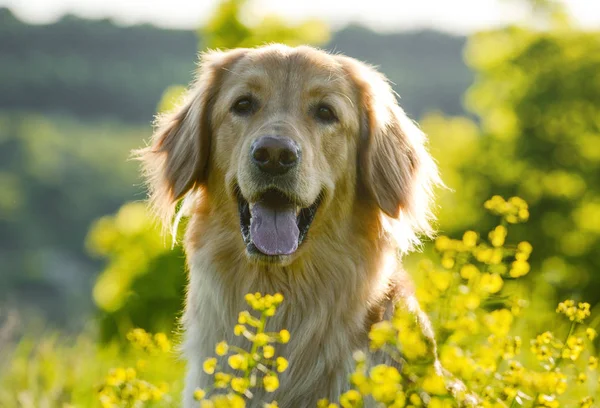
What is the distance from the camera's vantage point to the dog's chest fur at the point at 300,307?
3930 mm

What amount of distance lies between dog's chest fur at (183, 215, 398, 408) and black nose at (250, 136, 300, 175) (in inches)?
20.3

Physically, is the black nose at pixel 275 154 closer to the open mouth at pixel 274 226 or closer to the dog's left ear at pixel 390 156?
the open mouth at pixel 274 226

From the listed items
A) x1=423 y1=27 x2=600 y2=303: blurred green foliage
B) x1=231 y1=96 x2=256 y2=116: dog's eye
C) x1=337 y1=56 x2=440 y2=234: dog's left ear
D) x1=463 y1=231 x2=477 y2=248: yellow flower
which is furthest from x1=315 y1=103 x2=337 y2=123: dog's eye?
x1=423 y1=27 x2=600 y2=303: blurred green foliage

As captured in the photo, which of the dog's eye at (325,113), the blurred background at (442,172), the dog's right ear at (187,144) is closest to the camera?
the dog's eye at (325,113)

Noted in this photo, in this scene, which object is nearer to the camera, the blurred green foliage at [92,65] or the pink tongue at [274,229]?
the pink tongue at [274,229]

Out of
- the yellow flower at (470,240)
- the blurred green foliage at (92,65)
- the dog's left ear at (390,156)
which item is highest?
the yellow flower at (470,240)

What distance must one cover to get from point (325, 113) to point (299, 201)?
59 centimetres

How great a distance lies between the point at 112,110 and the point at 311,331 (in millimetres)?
96241

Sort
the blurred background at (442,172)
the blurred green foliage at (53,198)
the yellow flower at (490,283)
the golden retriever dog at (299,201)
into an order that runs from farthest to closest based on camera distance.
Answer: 1. the blurred green foliage at (53,198)
2. the blurred background at (442,172)
3. the golden retriever dog at (299,201)
4. the yellow flower at (490,283)

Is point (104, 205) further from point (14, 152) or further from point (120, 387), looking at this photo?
point (120, 387)

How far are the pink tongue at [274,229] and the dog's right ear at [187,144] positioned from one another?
24.4 inches

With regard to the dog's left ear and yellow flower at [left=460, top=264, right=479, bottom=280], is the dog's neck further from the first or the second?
yellow flower at [left=460, top=264, right=479, bottom=280]

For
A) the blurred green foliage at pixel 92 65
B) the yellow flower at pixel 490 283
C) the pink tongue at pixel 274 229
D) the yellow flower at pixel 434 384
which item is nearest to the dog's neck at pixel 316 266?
the pink tongue at pixel 274 229

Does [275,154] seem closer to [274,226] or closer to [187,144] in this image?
[274,226]
